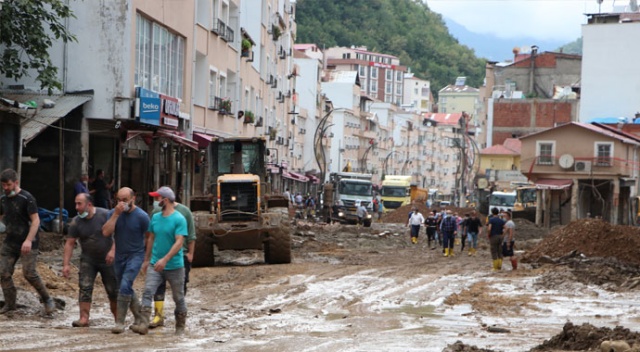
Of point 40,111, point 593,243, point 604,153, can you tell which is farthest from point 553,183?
point 40,111

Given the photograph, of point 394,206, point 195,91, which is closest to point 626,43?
point 394,206

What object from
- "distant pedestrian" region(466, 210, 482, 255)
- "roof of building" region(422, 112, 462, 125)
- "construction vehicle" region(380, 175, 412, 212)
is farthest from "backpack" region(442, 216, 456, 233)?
"roof of building" region(422, 112, 462, 125)

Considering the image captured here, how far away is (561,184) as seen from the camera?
63406 millimetres

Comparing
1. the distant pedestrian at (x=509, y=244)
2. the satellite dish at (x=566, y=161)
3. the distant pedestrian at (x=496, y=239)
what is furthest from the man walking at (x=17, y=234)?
the satellite dish at (x=566, y=161)

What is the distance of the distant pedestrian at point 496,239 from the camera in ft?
90.8

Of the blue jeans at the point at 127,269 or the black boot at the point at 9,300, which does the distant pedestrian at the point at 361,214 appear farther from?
the blue jeans at the point at 127,269

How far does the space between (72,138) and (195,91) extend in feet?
34.2

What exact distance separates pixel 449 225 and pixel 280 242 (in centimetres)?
1091

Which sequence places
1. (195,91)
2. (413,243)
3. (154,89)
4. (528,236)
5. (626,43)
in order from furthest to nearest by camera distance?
(626,43)
(528,236)
(413,243)
(195,91)
(154,89)

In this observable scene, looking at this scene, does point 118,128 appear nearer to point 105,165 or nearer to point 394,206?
point 105,165

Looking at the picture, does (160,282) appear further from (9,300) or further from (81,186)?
(81,186)

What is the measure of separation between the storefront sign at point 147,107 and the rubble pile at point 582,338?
17.7 m

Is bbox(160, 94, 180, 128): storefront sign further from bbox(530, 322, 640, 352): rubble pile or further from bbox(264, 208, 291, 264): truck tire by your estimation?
bbox(530, 322, 640, 352): rubble pile

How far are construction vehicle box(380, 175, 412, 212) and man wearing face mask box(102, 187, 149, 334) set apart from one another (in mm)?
72831
